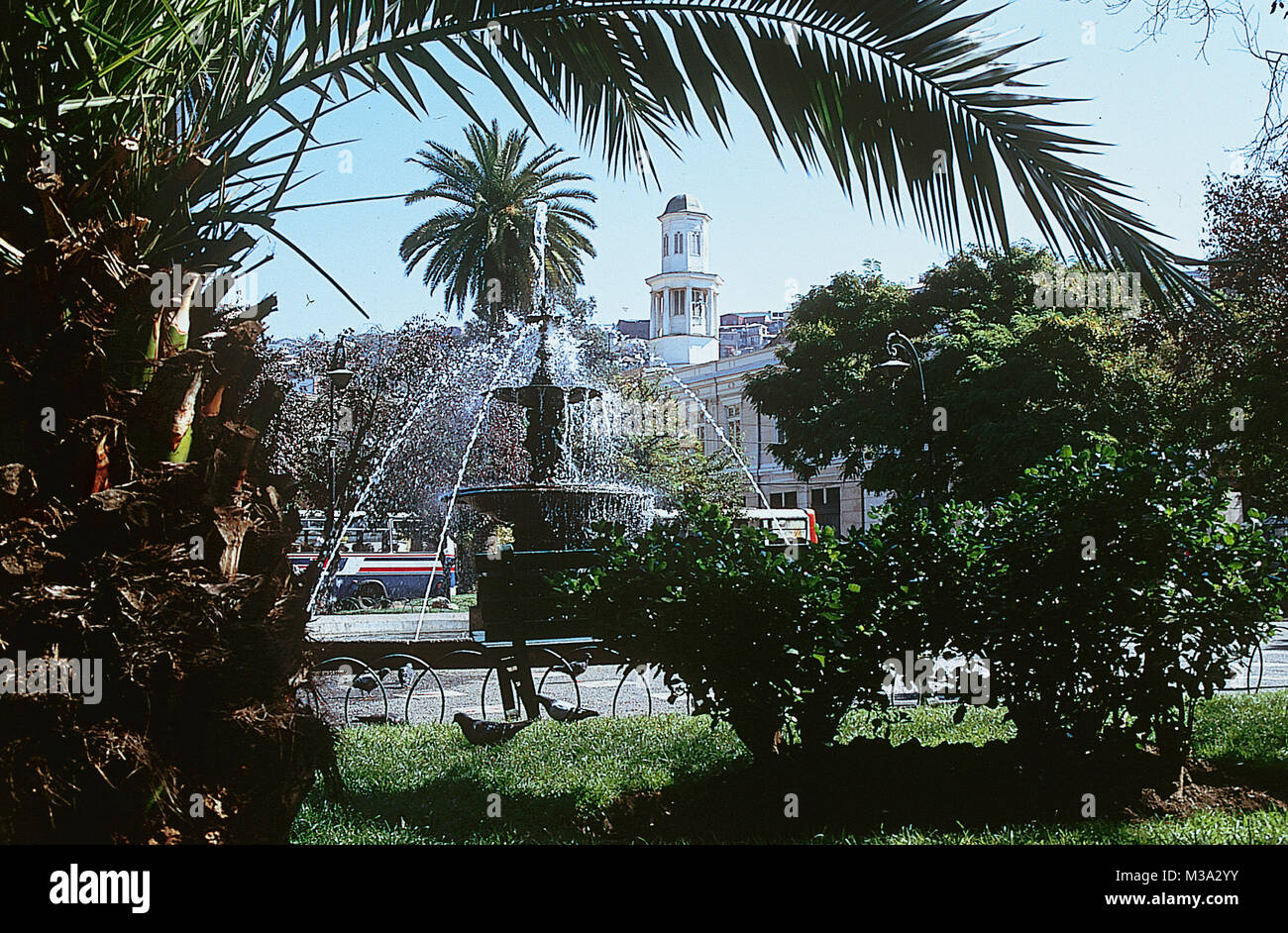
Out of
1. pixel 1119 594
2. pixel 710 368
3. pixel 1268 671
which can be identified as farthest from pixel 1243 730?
pixel 710 368

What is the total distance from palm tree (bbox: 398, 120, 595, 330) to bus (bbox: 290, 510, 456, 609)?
37.1ft

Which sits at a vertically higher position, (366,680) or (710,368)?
(710,368)

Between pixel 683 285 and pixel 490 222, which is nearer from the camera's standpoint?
pixel 683 285

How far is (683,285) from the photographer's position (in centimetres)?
928

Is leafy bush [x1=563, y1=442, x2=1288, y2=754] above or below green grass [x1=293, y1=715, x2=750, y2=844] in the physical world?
above

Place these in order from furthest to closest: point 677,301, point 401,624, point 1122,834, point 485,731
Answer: point 401,624, point 677,301, point 485,731, point 1122,834

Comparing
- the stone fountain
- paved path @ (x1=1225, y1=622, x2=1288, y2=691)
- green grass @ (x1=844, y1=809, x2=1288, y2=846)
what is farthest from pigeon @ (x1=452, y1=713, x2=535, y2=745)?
paved path @ (x1=1225, y1=622, x2=1288, y2=691)

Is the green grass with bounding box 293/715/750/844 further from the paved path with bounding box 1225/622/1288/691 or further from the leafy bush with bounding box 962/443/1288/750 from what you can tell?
the paved path with bounding box 1225/622/1288/691

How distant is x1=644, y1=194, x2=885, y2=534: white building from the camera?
8500 mm

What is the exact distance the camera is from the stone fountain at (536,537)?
7.34m

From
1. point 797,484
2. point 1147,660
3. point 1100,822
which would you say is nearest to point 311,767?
point 1100,822

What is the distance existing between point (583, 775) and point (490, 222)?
303 inches

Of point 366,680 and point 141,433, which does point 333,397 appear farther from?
point 141,433

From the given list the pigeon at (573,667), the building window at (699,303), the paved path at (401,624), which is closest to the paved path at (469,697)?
the pigeon at (573,667)
